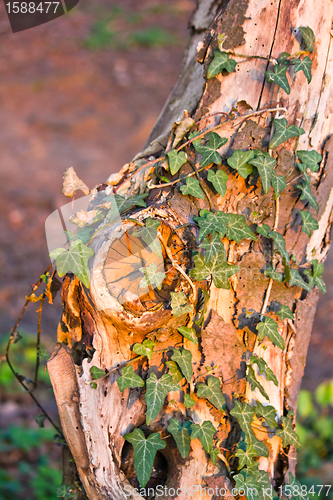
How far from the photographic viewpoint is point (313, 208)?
50.8 inches

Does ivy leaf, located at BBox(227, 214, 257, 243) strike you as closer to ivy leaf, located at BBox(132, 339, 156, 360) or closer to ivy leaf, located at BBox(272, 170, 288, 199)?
ivy leaf, located at BBox(272, 170, 288, 199)

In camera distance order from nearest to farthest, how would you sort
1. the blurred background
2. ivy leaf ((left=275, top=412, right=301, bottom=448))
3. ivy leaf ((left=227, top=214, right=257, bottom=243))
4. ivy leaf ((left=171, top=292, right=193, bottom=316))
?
ivy leaf ((left=171, top=292, right=193, bottom=316))
ivy leaf ((left=227, top=214, right=257, bottom=243))
ivy leaf ((left=275, top=412, right=301, bottom=448))
the blurred background

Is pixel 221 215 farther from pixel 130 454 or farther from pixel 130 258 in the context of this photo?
pixel 130 454

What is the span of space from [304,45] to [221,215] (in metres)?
0.62

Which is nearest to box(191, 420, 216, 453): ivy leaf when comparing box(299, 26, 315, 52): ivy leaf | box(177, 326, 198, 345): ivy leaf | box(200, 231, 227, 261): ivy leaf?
box(177, 326, 198, 345): ivy leaf

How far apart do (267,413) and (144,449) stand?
44 centimetres

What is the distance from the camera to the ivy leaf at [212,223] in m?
1.08

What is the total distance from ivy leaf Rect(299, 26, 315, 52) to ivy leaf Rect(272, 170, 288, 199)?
1.35 ft

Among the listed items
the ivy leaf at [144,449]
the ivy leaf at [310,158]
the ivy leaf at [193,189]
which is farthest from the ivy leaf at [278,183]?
the ivy leaf at [144,449]

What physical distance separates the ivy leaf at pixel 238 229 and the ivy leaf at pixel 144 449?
2.21ft

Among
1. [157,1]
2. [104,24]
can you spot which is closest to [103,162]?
[104,24]

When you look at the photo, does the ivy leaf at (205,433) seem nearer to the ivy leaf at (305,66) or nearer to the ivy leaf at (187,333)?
the ivy leaf at (187,333)

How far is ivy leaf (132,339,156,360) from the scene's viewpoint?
1.10m

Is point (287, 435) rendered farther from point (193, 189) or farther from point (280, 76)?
point (280, 76)
